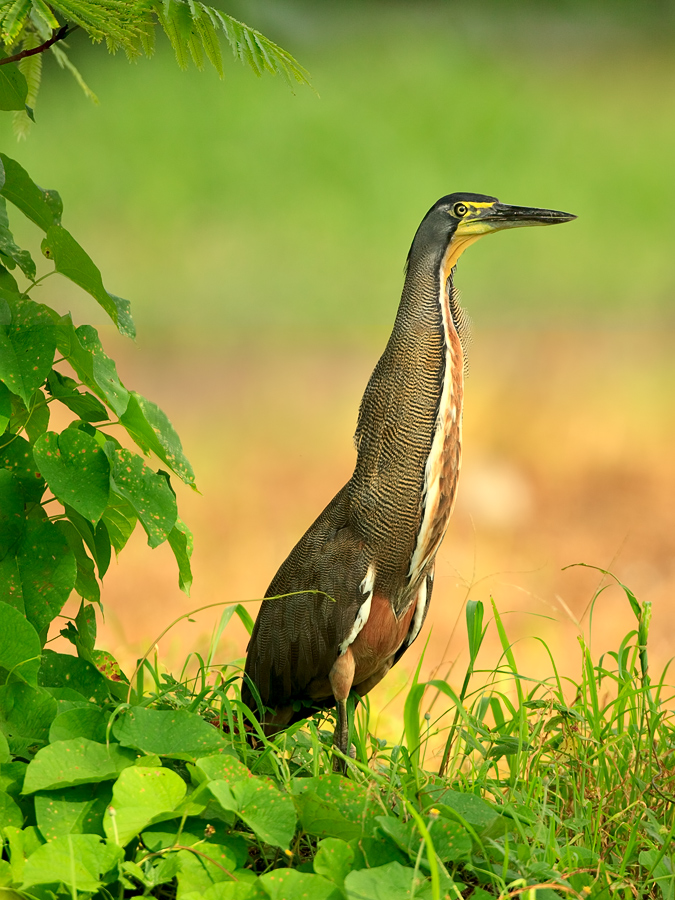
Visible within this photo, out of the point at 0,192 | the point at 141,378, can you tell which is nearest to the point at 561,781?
the point at 0,192

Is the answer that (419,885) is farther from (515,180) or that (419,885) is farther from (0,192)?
(515,180)

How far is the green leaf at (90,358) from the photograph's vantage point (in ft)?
2.54

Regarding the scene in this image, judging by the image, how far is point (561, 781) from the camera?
3.26ft

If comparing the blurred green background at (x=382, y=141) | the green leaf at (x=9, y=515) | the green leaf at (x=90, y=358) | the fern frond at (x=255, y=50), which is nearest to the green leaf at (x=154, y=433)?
the green leaf at (x=90, y=358)

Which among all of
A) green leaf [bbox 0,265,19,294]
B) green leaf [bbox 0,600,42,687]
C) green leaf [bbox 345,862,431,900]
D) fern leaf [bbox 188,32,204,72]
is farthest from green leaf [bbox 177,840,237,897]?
fern leaf [bbox 188,32,204,72]

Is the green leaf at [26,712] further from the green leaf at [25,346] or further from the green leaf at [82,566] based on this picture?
the green leaf at [25,346]

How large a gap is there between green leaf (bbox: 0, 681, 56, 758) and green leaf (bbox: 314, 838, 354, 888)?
27cm

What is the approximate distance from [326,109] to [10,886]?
3.26 m

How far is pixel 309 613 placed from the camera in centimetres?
110

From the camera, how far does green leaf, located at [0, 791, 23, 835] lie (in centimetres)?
66

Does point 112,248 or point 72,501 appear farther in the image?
point 112,248

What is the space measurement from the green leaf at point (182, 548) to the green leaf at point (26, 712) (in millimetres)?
169

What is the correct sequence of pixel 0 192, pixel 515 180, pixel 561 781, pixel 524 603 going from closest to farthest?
pixel 0 192 → pixel 561 781 → pixel 524 603 → pixel 515 180

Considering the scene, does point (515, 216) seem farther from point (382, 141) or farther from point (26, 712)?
point (382, 141)
